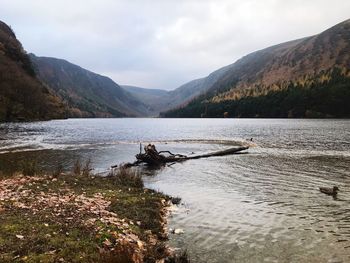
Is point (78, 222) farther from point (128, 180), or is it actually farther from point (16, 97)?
point (16, 97)

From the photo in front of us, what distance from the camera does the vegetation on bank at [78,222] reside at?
12180mm

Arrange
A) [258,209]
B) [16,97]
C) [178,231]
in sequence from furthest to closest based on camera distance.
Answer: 1. [16,97]
2. [258,209]
3. [178,231]

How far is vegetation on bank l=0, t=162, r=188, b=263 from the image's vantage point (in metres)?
12.2

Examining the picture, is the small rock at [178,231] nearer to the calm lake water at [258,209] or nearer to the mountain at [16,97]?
the calm lake water at [258,209]

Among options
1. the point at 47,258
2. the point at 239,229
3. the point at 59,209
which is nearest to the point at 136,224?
the point at 59,209

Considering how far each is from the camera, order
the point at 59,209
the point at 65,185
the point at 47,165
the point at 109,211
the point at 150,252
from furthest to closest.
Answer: the point at 47,165, the point at 65,185, the point at 109,211, the point at 59,209, the point at 150,252

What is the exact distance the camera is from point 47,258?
11680mm

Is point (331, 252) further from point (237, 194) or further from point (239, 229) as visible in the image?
point (237, 194)

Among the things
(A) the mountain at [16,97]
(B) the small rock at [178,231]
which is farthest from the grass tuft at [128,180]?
(A) the mountain at [16,97]

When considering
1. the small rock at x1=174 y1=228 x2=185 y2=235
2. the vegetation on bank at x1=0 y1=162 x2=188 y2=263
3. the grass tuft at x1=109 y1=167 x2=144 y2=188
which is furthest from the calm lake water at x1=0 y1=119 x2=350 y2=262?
the grass tuft at x1=109 y1=167 x2=144 y2=188

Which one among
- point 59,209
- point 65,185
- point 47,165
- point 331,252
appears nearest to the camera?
point 331,252

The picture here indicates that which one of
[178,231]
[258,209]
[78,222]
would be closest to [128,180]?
[258,209]

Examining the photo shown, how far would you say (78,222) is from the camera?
15492mm

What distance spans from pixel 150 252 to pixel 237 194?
13.9m
